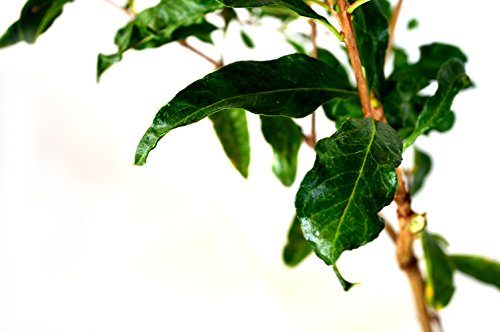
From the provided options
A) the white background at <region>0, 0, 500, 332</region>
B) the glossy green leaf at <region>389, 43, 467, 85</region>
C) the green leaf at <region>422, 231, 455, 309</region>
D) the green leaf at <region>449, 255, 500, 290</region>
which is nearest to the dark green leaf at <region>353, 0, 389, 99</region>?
the glossy green leaf at <region>389, 43, 467, 85</region>

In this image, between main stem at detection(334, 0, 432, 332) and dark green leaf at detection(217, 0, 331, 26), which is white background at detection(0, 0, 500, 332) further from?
dark green leaf at detection(217, 0, 331, 26)

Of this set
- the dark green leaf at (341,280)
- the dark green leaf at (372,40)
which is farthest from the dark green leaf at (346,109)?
the dark green leaf at (341,280)

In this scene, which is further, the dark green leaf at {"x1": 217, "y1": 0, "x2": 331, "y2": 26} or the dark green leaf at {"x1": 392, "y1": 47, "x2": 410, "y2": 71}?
the dark green leaf at {"x1": 392, "y1": 47, "x2": 410, "y2": 71}

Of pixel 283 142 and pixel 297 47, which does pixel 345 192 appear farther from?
pixel 297 47

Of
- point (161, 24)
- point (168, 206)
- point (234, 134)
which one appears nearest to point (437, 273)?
point (234, 134)

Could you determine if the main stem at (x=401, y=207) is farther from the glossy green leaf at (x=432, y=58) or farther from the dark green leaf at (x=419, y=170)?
the dark green leaf at (x=419, y=170)

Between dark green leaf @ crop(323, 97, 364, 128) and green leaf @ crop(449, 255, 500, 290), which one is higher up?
dark green leaf @ crop(323, 97, 364, 128)

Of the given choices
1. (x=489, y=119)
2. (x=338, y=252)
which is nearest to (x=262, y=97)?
(x=338, y=252)
